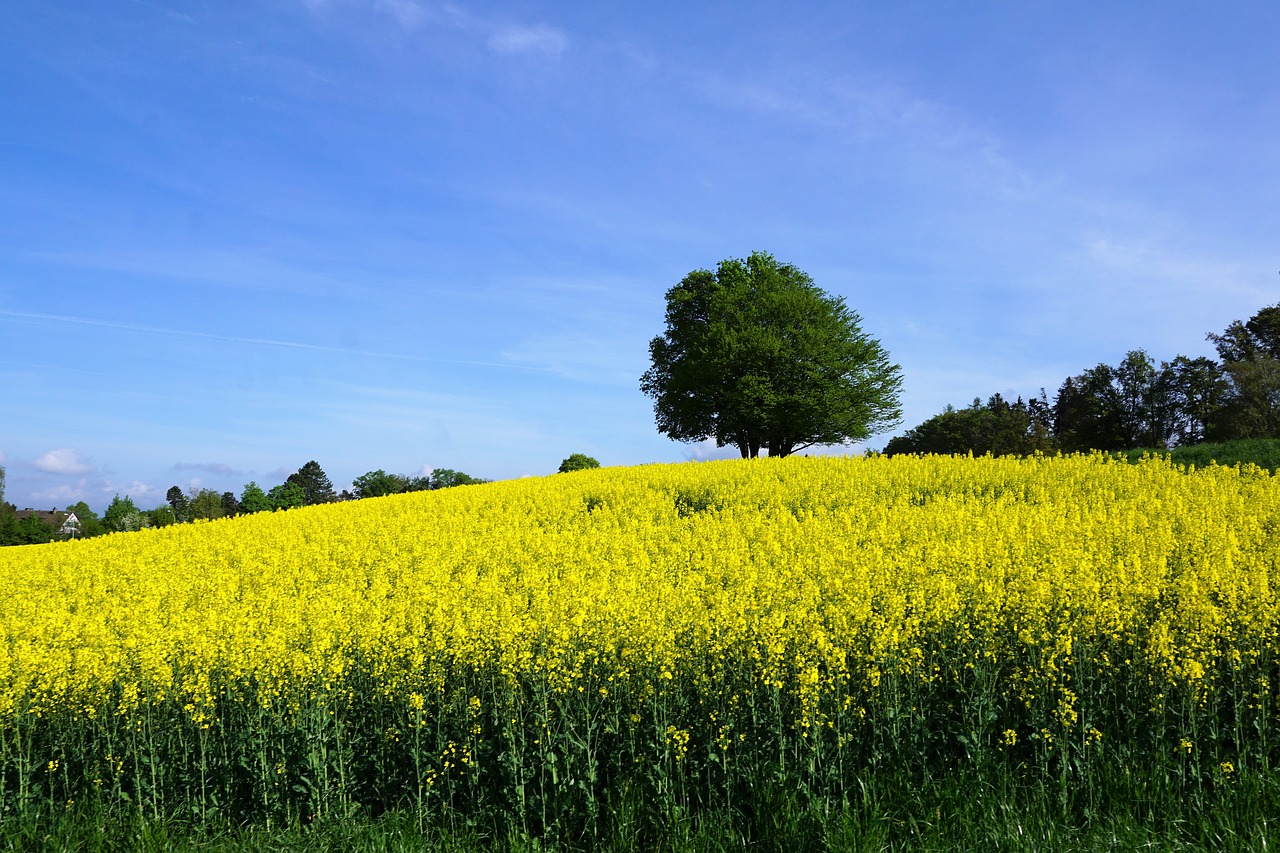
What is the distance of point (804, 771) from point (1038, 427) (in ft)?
205

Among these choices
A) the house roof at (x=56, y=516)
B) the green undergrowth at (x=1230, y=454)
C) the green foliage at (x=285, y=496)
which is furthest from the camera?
the house roof at (x=56, y=516)

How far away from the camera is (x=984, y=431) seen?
6875cm

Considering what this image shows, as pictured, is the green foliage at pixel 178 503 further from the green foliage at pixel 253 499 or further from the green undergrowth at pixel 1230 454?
the green undergrowth at pixel 1230 454

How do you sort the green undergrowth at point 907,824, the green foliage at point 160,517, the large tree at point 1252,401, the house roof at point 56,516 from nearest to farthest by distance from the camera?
the green undergrowth at point 907,824
the large tree at point 1252,401
the green foliage at point 160,517
the house roof at point 56,516

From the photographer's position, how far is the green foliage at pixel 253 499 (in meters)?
74.0

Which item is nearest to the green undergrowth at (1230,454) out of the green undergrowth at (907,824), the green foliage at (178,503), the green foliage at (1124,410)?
the green undergrowth at (907,824)

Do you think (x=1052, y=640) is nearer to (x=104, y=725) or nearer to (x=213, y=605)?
(x=104, y=725)

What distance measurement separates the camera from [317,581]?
13.9m

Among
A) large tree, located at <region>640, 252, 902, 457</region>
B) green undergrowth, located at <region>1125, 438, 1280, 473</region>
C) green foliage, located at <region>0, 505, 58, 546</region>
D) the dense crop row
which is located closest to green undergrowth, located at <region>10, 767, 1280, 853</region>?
the dense crop row

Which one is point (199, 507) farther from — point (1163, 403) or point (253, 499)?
point (1163, 403)

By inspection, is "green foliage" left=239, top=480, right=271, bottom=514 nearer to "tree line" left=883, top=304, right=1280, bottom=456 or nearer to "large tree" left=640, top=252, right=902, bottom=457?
"large tree" left=640, top=252, right=902, bottom=457

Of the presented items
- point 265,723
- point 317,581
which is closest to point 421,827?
point 265,723

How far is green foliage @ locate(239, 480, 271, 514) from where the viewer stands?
74.0 metres

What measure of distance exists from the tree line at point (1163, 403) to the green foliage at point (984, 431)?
153 millimetres
